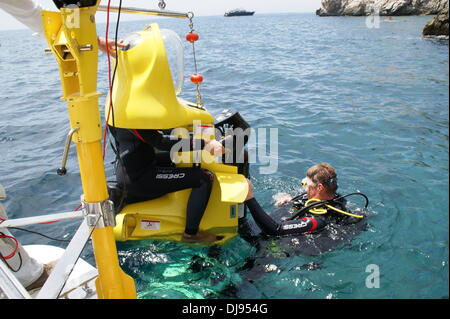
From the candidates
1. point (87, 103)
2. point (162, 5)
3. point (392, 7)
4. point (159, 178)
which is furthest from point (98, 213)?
point (392, 7)

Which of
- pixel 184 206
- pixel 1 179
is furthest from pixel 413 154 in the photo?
pixel 1 179

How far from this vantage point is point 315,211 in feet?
13.4

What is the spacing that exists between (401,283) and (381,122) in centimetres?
511

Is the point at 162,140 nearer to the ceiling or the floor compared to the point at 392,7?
nearer to the floor

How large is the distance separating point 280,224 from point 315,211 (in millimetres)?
423

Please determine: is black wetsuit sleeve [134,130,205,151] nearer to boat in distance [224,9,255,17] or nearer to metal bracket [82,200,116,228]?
metal bracket [82,200,116,228]

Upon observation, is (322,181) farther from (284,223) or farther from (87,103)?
(87,103)

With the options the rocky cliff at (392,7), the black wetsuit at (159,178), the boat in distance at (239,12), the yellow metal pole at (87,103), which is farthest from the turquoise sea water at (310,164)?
the boat in distance at (239,12)

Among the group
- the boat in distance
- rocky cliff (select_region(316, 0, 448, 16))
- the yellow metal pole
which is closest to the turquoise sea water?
the yellow metal pole

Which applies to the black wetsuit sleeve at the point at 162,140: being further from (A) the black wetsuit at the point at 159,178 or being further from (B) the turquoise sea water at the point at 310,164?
(B) the turquoise sea water at the point at 310,164

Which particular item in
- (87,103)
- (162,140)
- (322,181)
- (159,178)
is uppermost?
(87,103)

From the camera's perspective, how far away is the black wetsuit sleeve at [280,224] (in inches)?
153

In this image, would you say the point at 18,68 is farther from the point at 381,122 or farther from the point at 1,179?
the point at 381,122

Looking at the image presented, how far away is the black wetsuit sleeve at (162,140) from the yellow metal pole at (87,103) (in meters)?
1.13
